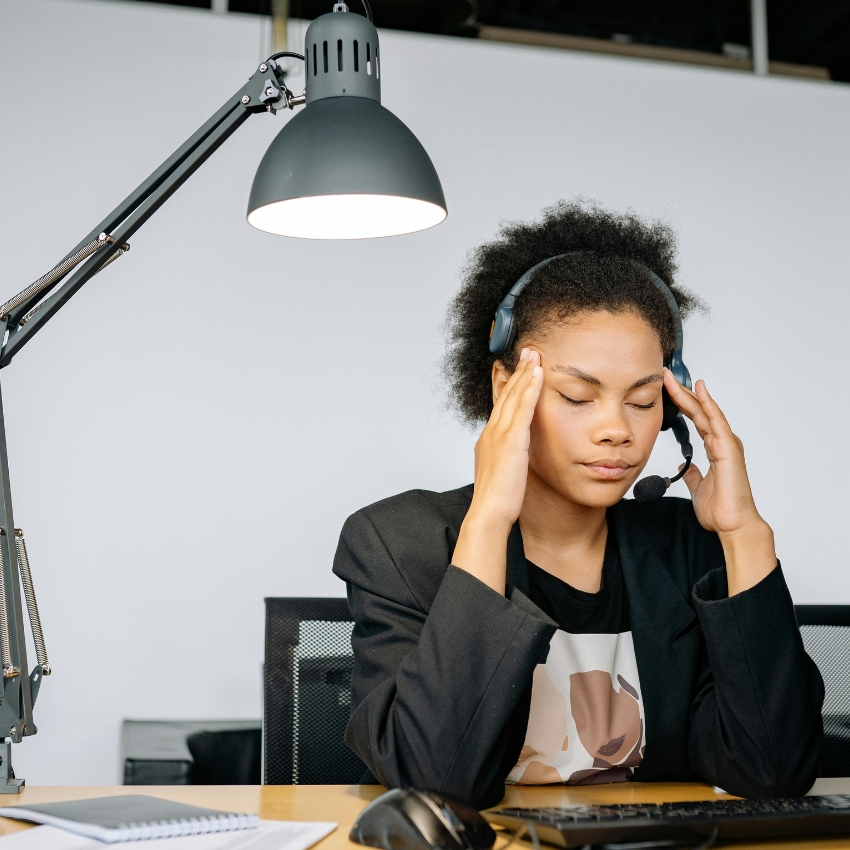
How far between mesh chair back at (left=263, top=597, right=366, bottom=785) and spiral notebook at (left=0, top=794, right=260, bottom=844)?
404mm

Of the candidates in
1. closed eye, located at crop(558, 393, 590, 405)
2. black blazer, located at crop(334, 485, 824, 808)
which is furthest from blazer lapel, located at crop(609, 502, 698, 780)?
closed eye, located at crop(558, 393, 590, 405)

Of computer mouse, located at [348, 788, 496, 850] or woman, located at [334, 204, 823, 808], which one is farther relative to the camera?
woman, located at [334, 204, 823, 808]

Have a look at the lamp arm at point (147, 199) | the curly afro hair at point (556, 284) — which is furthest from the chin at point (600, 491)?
the lamp arm at point (147, 199)

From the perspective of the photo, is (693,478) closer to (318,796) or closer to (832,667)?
(832,667)

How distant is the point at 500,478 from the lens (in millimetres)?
1184

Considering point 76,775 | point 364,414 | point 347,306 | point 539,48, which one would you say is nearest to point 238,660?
point 76,775

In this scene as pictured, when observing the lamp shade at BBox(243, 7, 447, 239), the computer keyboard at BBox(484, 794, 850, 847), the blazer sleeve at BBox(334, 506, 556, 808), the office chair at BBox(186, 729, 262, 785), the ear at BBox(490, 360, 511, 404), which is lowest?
the office chair at BBox(186, 729, 262, 785)

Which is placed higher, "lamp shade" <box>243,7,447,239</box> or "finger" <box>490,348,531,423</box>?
"lamp shade" <box>243,7,447,239</box>

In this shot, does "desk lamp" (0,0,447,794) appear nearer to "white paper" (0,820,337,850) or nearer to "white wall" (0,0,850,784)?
"white paper" (0,820,337,850)

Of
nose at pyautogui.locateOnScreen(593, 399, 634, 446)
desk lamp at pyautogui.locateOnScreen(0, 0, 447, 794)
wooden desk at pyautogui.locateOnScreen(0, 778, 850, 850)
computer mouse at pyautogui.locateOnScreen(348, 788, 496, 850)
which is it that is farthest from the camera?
nose at pyautogui.locateOnScreen(593, 399, 634, 446)

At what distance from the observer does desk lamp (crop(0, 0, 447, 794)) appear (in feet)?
3.58

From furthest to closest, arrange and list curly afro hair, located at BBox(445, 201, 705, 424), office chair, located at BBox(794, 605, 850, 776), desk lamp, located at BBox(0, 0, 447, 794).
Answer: office chair, located at BBox(794, 605, 850, 776) < curly afro hair, located at BBox(445, 201, 705, 424) < desk lamp, located at BBox(0, 0, 447, 794)

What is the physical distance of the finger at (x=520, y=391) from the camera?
1239mm

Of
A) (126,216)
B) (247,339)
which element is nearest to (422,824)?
(126,216)
